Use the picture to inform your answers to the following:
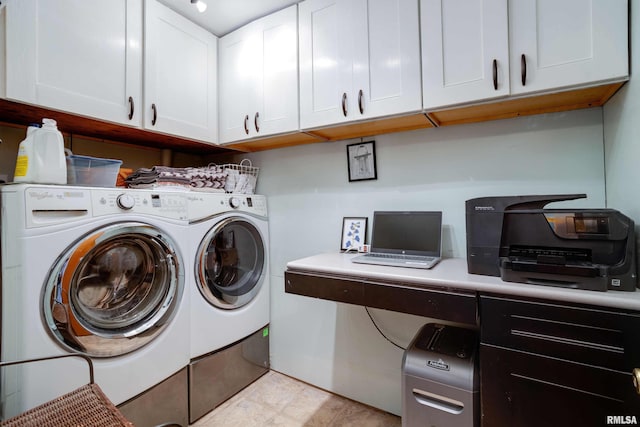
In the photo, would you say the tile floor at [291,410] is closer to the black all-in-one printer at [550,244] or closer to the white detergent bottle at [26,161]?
the black all-in-one printer at [550,244]

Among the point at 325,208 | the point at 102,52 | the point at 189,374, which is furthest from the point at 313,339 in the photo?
the point at 102,52

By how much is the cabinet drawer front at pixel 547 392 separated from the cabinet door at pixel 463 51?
1012mm

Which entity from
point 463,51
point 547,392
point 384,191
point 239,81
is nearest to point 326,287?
point 384,191

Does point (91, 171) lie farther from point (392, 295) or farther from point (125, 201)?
point (392, 295)

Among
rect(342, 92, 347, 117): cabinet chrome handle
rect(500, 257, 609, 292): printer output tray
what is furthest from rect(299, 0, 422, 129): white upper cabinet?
rect(500, 257, 609, 292): printer output tray

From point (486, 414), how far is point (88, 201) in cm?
175

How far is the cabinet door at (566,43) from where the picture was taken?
3.23ft

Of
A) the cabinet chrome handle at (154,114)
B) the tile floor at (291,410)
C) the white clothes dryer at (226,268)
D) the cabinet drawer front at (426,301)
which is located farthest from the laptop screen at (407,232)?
the cabinet chrome handle at (154,114)

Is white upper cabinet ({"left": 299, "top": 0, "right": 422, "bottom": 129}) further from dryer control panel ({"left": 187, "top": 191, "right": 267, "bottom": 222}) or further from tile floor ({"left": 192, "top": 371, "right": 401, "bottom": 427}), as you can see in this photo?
tile floor ({"left": 192, "top": 371, "right": 401, "bottom": 427})

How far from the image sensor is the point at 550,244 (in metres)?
1.02

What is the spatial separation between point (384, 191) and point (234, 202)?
38.0 inches

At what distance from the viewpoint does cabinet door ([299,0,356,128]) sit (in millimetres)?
1500

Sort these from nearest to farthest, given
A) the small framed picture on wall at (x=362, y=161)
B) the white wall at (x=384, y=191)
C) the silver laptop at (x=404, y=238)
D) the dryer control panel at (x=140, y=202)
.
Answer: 1. the dryer control panel at (x=140, y=202)
2. the white wall at (x=384, y=191)
3. the silver laptop at (x=404, y=238)
4. the small framed picture on wall at (x=362, y=161)

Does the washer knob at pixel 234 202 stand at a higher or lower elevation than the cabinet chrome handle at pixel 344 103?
lower
